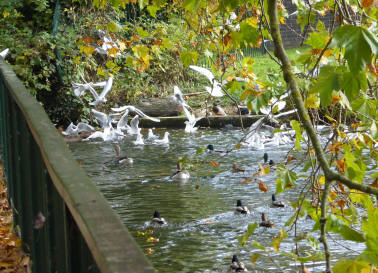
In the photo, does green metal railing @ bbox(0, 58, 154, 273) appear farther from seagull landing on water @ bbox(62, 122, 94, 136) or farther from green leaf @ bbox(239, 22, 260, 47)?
seagull landing on water @ bbox(62, 122, 94, 136)

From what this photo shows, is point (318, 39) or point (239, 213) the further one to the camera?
point (239, 213)

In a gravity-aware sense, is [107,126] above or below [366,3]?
below

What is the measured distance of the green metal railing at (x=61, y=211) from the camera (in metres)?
1.22

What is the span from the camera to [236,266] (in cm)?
538

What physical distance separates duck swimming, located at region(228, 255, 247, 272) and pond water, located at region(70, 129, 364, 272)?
9 centimetres

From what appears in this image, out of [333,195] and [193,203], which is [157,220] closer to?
[193,203]

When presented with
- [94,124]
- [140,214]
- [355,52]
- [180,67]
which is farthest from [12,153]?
[180,67]

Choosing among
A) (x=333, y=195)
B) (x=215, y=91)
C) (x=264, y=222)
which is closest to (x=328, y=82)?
(x=333, y=195)

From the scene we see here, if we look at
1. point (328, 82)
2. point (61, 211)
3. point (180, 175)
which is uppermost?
point (328, 82)

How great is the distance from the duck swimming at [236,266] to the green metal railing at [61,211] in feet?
7.41

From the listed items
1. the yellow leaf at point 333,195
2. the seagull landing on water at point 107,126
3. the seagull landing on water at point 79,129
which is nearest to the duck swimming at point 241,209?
the yellow leaf at point 333,195

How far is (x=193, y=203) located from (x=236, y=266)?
263cm

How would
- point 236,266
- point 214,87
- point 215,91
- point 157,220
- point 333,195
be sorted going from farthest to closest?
1. point 157,220
2. point 215,91
3. point 236,266
4. point 214,87
5. point 333,195

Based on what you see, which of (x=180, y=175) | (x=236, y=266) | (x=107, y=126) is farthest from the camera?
(x=107, y=126)
